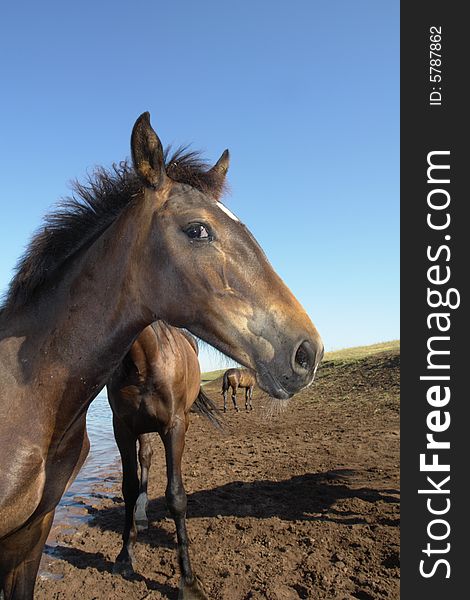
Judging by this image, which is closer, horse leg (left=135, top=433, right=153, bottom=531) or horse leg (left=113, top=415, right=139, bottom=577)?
horse leg (left=113, top=415, right=139, bottom=577)

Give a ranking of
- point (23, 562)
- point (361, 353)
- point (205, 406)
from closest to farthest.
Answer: point (23, 562), point (205, 406), point (361, 353)

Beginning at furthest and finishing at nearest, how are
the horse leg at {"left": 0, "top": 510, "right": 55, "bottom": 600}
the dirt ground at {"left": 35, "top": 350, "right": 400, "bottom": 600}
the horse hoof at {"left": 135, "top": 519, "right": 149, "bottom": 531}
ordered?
the horse hoof at {"left": 135, "top": 519, "right": 149, "bottom": 531} < the dirt ground at {"left": 35, "top": 350, "right": 400, "bottom": 600} < the horse leg at {"left": 0, "top": 510, "right": 55, "bottom": 600}

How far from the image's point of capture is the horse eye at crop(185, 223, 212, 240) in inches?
93.3

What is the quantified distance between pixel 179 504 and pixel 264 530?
1.72 m

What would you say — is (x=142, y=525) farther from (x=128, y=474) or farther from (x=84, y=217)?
(x=84, y=217)

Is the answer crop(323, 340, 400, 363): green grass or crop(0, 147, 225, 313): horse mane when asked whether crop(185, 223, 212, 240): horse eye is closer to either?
crop(0, 147, 225, 313): horse mane

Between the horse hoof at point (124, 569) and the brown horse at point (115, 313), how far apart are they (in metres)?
2.09

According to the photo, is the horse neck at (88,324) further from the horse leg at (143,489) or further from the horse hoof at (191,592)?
the horse leg at (143,489)

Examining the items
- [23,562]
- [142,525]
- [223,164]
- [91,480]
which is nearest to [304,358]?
[223,164]

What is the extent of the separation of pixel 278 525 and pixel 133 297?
15.1ft

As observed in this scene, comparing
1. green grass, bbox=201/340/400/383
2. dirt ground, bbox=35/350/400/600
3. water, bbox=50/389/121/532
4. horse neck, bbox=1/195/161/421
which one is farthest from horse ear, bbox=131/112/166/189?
green grass, bbox=201/340/400/383

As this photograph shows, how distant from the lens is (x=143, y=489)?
615 cm

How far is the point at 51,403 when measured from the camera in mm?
2398

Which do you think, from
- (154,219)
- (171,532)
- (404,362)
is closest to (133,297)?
(154,219)
